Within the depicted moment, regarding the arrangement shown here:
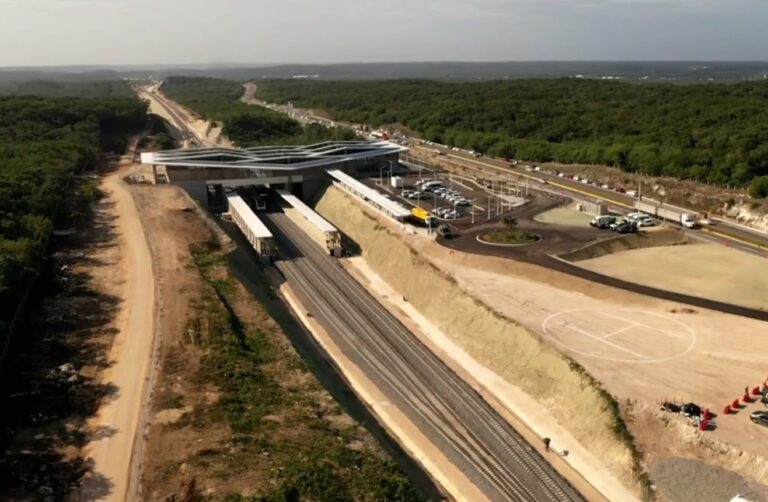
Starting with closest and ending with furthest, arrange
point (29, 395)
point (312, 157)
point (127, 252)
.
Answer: point (29, 395), point (127, 252), point (312, 157)

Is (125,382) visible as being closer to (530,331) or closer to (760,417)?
(530,331)

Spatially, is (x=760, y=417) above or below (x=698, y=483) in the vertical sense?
above

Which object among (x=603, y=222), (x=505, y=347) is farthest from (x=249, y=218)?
(x=505, y=347)

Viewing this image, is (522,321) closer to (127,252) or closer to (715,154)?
(127,252)

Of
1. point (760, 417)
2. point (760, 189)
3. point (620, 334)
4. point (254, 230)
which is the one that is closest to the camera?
point (760, 417)

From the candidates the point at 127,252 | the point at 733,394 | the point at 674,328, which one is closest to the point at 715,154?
the point at 674,328

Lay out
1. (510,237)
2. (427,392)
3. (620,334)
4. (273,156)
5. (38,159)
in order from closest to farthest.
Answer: (427,392) < (620,334) < (510,237) < (38,159) < (273,156)

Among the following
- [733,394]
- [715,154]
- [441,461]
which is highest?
[715,154]

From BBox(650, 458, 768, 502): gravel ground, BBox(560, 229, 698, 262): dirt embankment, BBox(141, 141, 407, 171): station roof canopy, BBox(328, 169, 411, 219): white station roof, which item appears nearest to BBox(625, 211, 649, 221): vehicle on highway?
BBox(560, 229, 698, 262): dirt embankment
